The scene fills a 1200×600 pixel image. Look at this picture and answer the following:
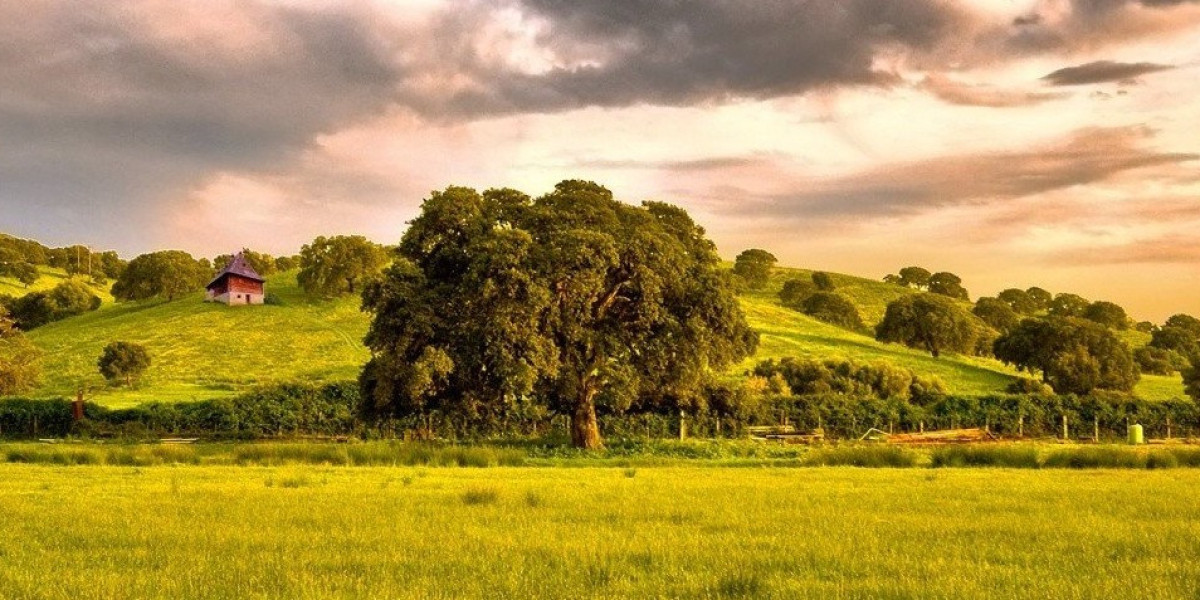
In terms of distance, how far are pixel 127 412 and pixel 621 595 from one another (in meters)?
61.3

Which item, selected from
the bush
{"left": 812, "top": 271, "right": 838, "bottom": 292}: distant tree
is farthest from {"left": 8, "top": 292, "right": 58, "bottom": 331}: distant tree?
→ the bush

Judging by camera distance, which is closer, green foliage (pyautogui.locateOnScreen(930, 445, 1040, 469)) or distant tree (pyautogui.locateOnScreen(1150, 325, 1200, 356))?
green foliage (pyautogui.locateOnScreen(930, 445, 1040, 469))

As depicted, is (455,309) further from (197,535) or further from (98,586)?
(98,586)

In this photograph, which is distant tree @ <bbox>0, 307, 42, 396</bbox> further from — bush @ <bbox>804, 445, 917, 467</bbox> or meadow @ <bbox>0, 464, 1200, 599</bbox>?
bush @ <bbox>804, 445, 917, 467</bbox>

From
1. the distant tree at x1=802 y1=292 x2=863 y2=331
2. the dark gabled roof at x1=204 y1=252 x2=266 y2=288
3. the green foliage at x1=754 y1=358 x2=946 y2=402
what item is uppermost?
the dark gabled roof at x1=204 y1=252 x2=266 y2=288

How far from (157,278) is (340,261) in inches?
1425

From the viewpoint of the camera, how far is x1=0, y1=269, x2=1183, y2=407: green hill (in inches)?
3846

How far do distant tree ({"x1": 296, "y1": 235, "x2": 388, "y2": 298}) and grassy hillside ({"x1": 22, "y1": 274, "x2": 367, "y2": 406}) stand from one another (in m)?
3.35

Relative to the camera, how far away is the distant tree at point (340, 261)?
13362 centimetres

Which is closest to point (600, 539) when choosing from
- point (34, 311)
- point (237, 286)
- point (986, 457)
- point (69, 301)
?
point (986, 457)

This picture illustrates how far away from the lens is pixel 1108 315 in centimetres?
17438

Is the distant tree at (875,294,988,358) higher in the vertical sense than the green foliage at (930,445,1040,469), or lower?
higher

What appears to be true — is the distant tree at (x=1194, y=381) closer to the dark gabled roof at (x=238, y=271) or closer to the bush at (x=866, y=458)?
the bush at (x=866, y=458)

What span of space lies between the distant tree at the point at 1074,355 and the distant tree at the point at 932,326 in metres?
17.8
